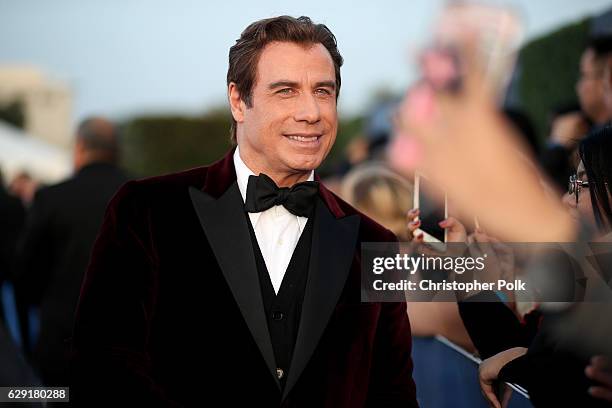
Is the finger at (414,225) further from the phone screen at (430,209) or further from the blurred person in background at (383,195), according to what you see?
the blurred person in background at (383,195)

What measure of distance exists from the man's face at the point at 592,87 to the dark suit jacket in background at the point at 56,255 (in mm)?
2830

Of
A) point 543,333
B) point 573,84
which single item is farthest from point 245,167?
point 573,84

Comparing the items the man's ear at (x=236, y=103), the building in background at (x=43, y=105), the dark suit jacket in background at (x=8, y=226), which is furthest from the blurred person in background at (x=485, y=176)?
the building in background at (x=43, y=105)

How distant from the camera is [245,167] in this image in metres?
2.70

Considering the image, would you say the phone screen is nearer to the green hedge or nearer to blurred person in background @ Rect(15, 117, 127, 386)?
blurred person in background @ Rect(15, 117, 127, 386)

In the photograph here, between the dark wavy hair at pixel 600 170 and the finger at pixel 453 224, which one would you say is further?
the finger at pixel 453 224

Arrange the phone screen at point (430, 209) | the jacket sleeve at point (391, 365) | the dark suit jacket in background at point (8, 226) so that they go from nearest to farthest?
1. the jacket sleeve at point (391, 365)
2. the phone screen at point (430, 209)
3. the dark suit jacket in background at point (8, 226)

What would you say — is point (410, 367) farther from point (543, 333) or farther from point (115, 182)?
point (115, 182)

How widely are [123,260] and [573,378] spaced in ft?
3.98

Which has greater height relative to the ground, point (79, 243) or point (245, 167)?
point (79, 243)

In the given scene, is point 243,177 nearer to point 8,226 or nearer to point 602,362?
point 602,362

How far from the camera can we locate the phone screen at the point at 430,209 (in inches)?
120

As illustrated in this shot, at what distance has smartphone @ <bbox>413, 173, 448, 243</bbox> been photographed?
3029mm

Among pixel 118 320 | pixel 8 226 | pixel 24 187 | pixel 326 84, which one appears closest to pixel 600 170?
pixel 326 84
